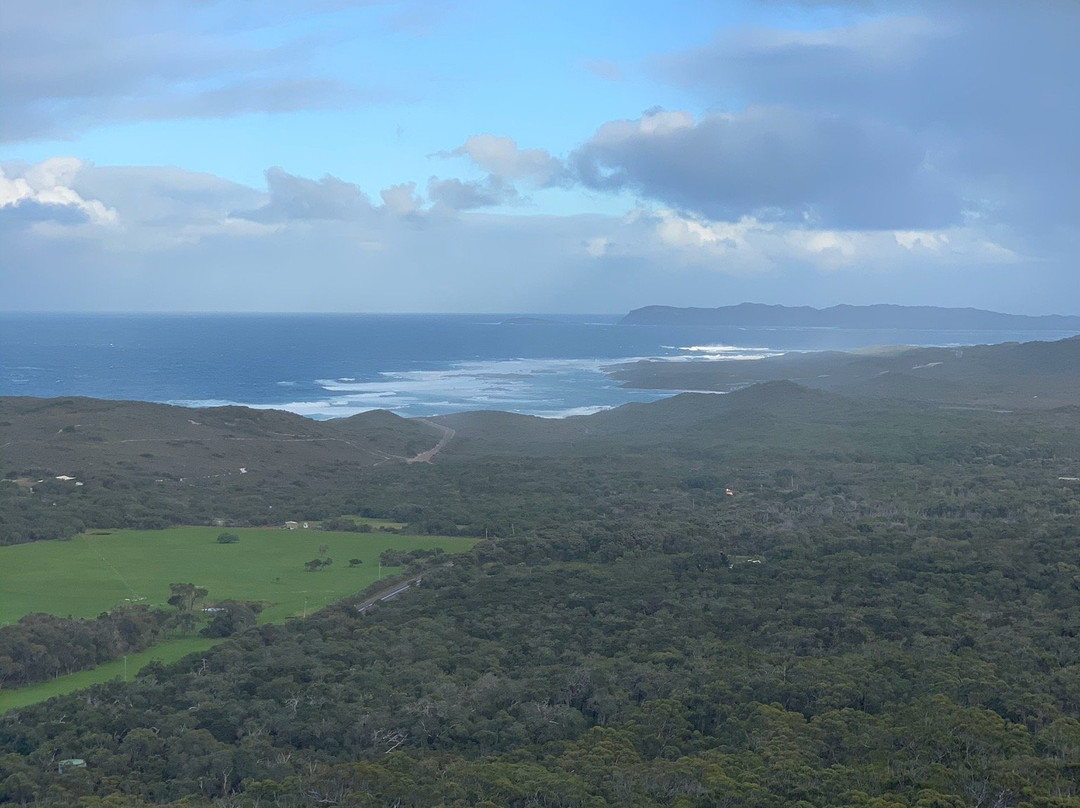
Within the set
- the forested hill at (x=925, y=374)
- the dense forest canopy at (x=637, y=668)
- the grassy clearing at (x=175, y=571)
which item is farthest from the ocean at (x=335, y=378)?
the grassy clearing at (x=175, y=571)

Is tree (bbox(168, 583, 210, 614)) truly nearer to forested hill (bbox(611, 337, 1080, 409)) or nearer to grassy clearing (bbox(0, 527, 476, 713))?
grassy clearing (bbox(0, 527, 476, 713))

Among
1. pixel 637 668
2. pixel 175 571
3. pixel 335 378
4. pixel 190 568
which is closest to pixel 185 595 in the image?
pixel 175 571

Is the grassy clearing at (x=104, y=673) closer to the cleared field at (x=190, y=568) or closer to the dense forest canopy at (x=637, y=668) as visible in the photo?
the dense forest canopy at (x=637, y=668)

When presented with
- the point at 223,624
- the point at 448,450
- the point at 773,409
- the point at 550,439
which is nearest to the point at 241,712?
the point at 223,624

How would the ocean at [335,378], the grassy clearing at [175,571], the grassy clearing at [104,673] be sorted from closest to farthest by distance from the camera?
1. the grassy clearing at [104,673]
2. the grassy clearing at [175,571]
3. the ocean at [335,378]

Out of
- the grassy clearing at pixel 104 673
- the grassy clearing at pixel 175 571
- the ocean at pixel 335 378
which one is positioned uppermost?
the ocean at pixel 335 378

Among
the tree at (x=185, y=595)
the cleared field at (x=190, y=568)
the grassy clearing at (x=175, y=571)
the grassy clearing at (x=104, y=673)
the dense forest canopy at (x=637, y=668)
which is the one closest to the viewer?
the dense forest canopy at (x=637, y=668)

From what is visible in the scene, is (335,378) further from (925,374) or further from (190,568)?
(190,568)
